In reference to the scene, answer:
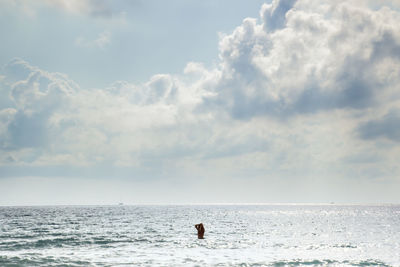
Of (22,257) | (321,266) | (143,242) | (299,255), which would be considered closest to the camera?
(321,266)

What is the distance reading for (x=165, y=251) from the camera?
4053 centimetres

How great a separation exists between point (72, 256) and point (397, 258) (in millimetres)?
32535

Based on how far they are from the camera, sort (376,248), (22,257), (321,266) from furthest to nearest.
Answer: (376,248) → (22,257) → (321,266)

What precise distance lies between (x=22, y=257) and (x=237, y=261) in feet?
67.6

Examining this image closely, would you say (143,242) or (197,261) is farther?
(143,242)

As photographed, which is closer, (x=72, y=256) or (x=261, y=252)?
(x=72, y=256)

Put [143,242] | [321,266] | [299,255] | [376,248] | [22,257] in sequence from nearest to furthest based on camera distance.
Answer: [321,266] → [22,257] → [299,255] → [376,248] → [143,242]

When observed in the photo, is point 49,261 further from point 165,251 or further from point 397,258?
point 397,258

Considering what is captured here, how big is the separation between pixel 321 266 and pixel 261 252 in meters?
8.74

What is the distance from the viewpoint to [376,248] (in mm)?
45938

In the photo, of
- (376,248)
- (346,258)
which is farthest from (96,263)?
(376,248)

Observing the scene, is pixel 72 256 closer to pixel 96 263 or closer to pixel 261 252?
pixel 96 263

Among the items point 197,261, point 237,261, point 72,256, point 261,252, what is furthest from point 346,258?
point 72,256

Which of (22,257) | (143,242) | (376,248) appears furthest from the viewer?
(143,242)
